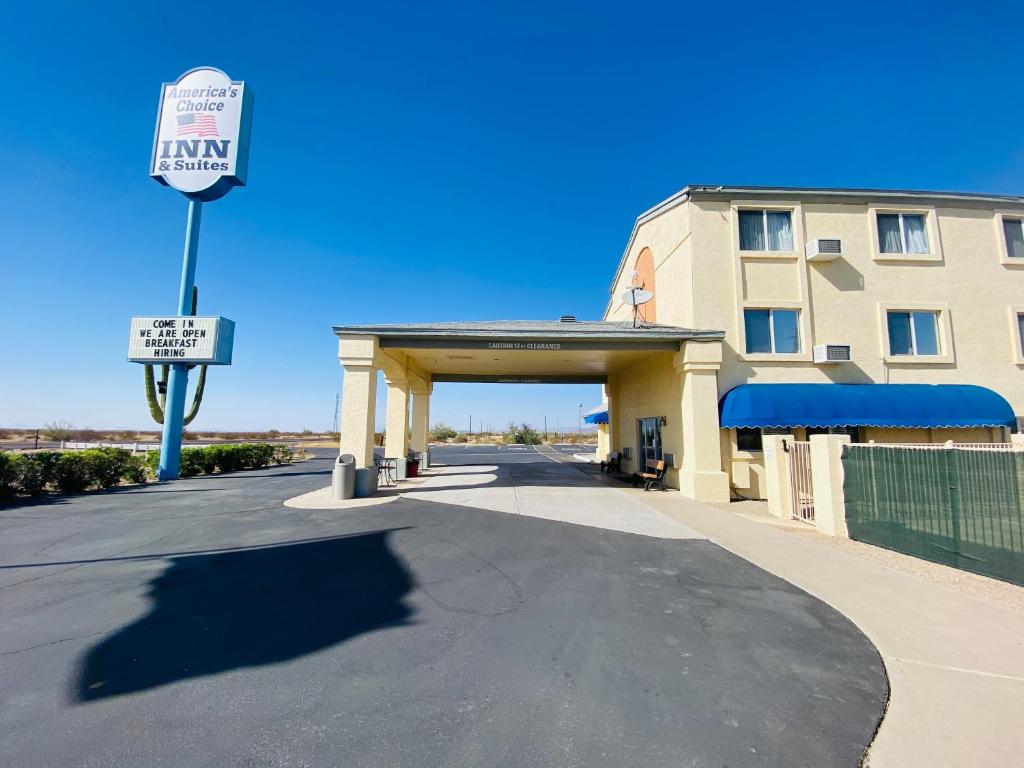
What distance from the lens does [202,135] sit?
2014 cm

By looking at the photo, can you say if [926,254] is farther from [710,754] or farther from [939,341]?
[710,754]

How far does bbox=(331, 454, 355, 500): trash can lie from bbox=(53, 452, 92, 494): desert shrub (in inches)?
352

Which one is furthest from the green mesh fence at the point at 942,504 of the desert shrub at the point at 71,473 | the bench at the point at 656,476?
the desert shrub at the point at 71,473

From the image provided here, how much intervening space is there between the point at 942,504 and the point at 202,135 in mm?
27723

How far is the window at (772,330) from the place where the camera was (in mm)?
14352

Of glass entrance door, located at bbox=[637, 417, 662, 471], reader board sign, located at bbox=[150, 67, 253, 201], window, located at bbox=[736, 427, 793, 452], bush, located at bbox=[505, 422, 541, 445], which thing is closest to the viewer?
window, located at bbox=[736, 427, 793, 452]

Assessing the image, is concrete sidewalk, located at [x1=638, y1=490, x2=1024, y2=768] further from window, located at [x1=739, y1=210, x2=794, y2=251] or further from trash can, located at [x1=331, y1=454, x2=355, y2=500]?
window, located at [x1=739, y1=210, x2=794, y2=251]

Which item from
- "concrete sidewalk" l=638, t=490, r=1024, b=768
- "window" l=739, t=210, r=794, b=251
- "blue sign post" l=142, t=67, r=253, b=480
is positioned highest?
"blue sign post" l=142, t=67, r=253, b=480

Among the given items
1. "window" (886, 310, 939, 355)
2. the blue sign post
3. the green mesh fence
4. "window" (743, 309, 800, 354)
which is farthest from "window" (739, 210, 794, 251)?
the blue sign post

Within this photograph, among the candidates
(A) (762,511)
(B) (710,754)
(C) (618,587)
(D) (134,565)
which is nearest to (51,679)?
(D) (134,565)

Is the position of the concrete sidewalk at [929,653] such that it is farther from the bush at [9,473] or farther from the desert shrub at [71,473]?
the desert shrub at [71,473]

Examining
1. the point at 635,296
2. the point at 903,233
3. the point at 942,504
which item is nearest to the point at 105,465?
the point at 635,296

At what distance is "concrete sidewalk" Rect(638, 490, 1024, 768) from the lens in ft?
9.68

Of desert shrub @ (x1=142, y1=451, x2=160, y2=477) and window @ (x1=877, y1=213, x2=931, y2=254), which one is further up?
window @ (x1=877, y1=213, x2=931, y2=254)
